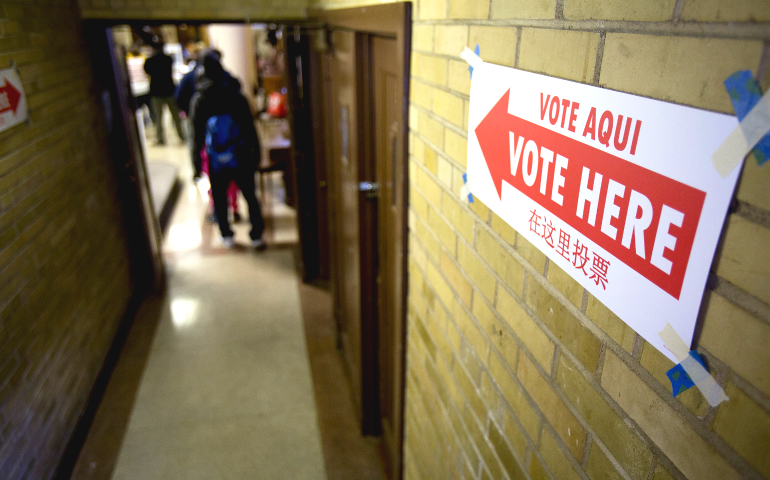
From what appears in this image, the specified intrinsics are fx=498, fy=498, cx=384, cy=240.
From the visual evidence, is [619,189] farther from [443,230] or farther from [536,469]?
[443,230]

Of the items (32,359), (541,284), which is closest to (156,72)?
(32,359)

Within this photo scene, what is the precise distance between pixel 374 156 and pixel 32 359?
6.10ft

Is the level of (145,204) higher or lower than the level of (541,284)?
lower

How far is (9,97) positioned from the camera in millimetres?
2268

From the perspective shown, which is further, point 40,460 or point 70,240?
point 70,240

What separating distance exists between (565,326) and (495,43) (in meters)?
0.58

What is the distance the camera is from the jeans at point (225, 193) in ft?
15.7

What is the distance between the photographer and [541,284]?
3.02ft

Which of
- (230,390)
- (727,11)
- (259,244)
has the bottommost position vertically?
(230,390)

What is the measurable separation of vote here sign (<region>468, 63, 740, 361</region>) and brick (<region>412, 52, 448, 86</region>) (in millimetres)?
366

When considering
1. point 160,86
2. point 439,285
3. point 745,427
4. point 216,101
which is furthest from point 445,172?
point 160,86

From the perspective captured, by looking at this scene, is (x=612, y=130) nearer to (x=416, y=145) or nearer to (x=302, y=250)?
(x=416, y=145)

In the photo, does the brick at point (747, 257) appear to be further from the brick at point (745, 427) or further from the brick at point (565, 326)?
the brick at point (565, 326)

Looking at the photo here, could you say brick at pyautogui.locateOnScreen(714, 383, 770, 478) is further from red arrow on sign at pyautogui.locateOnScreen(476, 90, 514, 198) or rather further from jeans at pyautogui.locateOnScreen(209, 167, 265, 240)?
jeans at pyautogui.locateOnScreen(209, 167, 265, 240)
